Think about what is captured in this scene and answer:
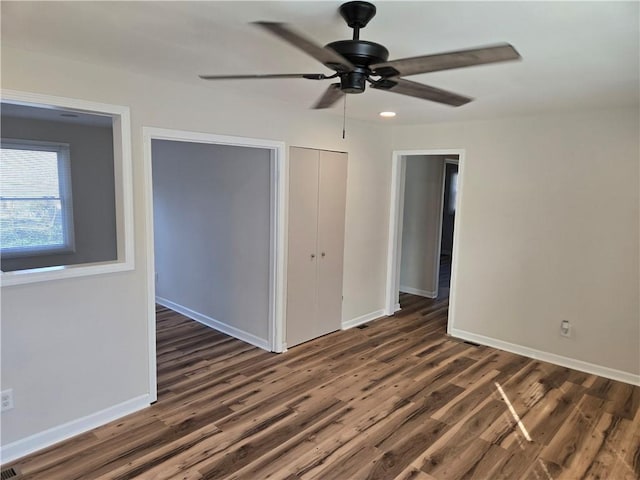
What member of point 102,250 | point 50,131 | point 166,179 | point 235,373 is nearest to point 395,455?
point 235,373

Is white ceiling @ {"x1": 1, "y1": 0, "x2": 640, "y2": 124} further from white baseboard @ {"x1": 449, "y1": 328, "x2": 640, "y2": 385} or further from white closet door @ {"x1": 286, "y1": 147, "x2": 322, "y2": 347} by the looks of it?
white baseboard @ {"x1": 449, "y1": 328, "x2": 640, "y2": 385}

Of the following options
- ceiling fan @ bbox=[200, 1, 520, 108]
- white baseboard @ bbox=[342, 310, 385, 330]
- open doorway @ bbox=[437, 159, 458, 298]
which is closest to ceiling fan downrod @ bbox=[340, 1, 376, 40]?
ceiling fan @ bbox=[200, 1, 520, 108]

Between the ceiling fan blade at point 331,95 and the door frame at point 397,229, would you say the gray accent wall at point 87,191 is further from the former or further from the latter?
the ceiling fan blade at point 331,95

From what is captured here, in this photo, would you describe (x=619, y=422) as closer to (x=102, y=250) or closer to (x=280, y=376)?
(x=280, y=376)

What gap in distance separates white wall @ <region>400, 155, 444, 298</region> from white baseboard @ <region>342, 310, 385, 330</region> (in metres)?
Answer: 1.31

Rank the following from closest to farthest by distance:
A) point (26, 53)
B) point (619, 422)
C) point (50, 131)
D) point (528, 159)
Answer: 1. point (26, 53)
2. point (619, 422)
3. point (528, 159)
4. point (50, 131)

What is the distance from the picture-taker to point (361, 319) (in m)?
4.99

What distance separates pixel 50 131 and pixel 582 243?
5.66 meters

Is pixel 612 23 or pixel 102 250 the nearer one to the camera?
pixel 612 23

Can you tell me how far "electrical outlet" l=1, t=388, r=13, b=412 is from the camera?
95.7 inches

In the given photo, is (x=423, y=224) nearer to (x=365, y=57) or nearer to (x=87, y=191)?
(x=87, y=191)

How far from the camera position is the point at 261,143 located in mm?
3619

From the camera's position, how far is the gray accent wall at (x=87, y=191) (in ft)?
15.7

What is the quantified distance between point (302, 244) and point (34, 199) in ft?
10.2
